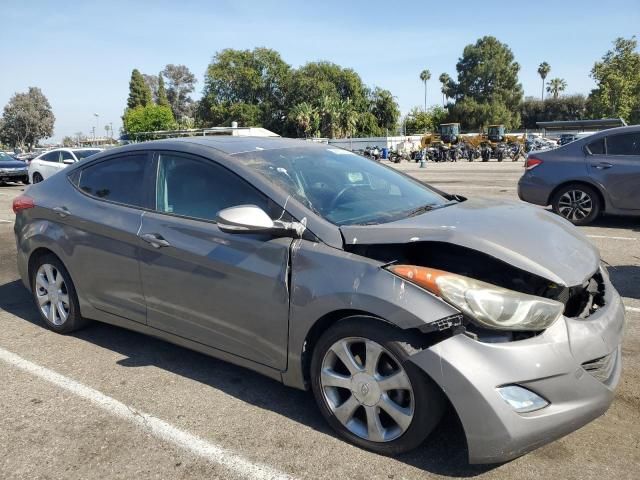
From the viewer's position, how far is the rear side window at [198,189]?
3.30 metres

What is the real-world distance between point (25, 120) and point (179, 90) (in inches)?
1439

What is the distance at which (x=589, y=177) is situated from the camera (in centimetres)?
838

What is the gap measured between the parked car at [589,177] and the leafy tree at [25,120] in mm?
97535

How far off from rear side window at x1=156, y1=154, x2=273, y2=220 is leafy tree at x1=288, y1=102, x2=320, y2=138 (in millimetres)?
68646

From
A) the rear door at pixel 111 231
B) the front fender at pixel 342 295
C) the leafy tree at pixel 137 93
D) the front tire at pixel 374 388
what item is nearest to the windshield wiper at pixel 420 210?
the front fender at pixel 342 295

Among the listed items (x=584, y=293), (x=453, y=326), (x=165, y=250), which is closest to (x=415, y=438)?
(x=453, y=326)

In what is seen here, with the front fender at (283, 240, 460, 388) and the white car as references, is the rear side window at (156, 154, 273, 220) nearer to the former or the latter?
the front fender at (283, 240, 460, 388)

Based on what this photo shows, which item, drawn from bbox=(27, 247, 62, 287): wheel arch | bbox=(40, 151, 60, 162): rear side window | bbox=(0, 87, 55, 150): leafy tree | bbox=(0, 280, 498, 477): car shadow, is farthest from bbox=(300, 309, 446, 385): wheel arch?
bbox=(0, 87, 55, 150): leafy tree

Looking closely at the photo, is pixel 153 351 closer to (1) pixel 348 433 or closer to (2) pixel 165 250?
(2) pixel 165 250

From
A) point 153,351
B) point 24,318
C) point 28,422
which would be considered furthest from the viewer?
point 24,318

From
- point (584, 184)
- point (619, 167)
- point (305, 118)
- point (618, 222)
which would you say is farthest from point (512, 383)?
point (305, 118)

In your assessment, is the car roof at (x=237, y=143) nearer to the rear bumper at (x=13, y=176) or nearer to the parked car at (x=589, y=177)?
the parked car at (x=589, y=177)

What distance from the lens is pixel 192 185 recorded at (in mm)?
3580

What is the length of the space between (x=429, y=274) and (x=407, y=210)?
92cm
